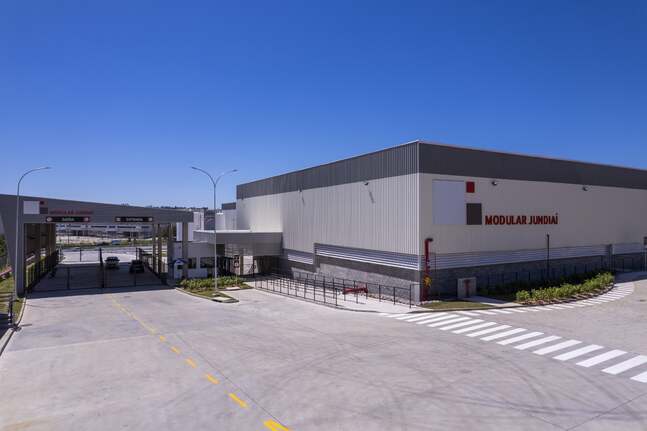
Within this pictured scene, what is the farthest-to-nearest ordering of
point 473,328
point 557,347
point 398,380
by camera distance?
point 473,328
point 557,347
point 398,380

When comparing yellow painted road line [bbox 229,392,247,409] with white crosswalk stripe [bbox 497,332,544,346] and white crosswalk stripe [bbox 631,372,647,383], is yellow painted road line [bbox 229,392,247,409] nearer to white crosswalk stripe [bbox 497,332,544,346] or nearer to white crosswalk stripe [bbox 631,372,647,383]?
white crosswalk stripe [bbox 497,332,544,346]

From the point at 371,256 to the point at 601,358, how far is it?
1991 centimetres

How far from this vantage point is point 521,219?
3675 cm

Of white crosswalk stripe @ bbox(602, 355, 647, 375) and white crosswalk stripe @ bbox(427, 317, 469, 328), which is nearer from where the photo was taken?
white crosswalk stripe @ bbox(602, 355, 647, 375)

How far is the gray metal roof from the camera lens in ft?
104

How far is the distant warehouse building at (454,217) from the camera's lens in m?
31.8

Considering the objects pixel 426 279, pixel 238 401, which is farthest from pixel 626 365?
pixel 426 279

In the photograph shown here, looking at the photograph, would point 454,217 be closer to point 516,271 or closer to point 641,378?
point 516,271

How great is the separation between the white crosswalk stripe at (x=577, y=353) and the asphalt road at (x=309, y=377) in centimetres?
24

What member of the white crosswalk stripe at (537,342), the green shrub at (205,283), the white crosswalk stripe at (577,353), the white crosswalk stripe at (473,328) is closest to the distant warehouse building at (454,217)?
the white crosswalk stripe at (473,328)

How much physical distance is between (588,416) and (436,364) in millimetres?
5406

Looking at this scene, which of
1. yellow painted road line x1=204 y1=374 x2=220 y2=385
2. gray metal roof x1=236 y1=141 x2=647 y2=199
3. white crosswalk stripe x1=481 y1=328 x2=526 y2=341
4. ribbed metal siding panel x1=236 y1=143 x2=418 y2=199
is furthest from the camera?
ribbed metal siding panel x1=236 y1=143 x2=418 y2=199

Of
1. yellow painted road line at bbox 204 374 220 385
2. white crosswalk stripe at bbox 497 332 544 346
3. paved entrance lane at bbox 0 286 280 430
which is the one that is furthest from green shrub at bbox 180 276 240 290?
white crosswalk stripe at bbox 497 332 544 346

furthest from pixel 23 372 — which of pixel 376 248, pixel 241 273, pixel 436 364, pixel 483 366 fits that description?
pixel 241 273
